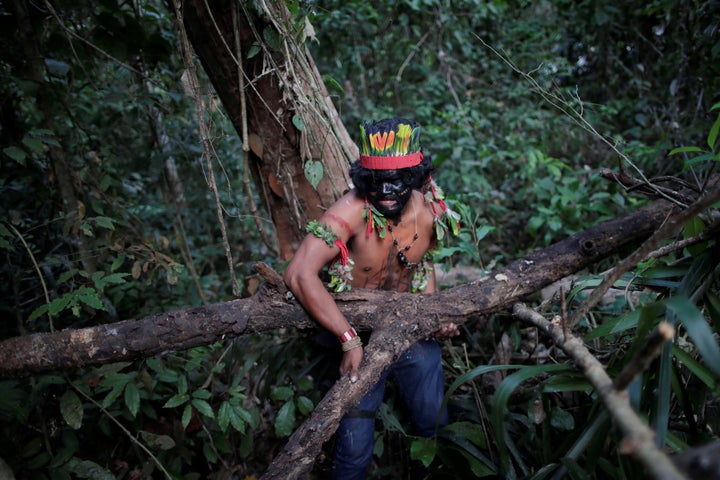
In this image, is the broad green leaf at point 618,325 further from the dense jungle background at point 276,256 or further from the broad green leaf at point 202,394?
the broad green leaf at point 202,394

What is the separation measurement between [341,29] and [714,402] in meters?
4.68

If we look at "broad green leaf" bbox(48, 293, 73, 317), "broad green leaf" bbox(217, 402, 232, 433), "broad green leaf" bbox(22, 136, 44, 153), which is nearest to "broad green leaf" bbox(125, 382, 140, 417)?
"broad green leaf" bbox(217, 402, 232, 433)

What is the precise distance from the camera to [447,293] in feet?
7.16

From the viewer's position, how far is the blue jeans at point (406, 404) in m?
2.24

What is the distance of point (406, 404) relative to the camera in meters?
2.50

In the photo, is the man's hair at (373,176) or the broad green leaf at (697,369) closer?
the broad green leaf at (697,369)

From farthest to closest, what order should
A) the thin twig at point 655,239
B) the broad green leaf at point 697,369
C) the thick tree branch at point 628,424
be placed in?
the broad green leaf at point 697,369, the thin twig at point 655,239, the thick tree branch at point 628,424

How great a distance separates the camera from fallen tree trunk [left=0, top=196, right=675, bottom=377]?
1.86m

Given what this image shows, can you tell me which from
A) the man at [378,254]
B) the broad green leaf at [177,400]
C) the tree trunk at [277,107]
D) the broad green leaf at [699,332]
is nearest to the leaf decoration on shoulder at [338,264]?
the man at [378,254]

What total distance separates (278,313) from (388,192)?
2.54ft

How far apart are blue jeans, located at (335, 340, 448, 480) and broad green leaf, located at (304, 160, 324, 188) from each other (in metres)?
1.06

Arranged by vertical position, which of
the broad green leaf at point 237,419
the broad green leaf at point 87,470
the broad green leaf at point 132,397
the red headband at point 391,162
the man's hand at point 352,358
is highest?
the red headband at point 391,162

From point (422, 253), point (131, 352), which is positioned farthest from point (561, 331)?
point (131, 352)

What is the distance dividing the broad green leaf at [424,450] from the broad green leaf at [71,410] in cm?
158
